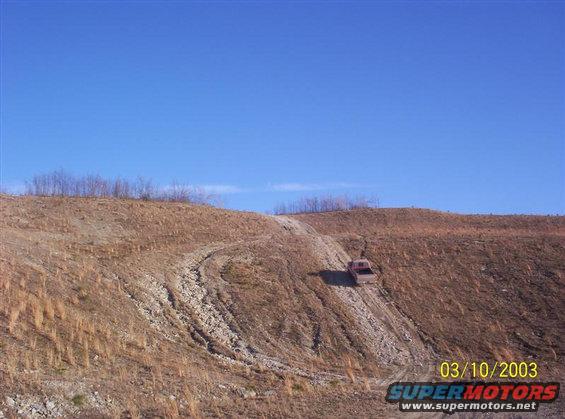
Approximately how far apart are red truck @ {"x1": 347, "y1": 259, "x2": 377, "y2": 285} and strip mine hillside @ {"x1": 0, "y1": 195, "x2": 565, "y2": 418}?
0.71 m

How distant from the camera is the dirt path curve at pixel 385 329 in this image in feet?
83.4

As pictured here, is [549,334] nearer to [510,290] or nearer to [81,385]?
[510,290]

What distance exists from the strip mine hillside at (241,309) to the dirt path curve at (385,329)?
114 mm

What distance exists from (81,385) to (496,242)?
34.7 m

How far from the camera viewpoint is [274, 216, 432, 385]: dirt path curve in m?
25.4

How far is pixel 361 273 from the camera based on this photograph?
119ft

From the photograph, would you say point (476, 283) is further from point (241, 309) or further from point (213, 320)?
point (213, 320)

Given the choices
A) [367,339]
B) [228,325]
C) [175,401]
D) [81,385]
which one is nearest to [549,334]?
[367,339]

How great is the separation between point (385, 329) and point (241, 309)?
7155 mm

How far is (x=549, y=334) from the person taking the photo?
2888 centimetres

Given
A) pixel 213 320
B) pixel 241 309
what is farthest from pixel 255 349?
pixel 241 309

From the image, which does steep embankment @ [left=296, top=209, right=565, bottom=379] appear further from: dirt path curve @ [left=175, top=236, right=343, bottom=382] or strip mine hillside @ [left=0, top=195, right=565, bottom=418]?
dirt path curve @ [left=175, top=236, right=343, bottom=382]

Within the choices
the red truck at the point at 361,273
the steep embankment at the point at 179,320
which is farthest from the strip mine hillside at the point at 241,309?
the red truck at the point at 361,273

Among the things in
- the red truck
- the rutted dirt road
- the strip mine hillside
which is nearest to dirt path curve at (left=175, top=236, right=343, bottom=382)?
the rutted dirt road
